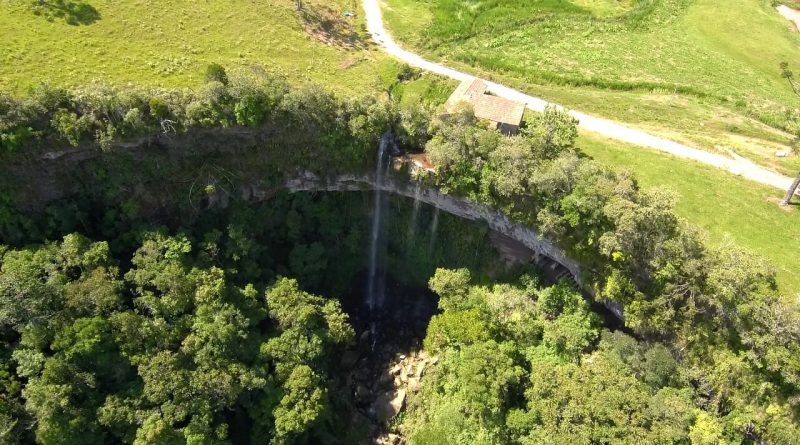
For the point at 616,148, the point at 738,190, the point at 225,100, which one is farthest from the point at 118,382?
the point at 738,190

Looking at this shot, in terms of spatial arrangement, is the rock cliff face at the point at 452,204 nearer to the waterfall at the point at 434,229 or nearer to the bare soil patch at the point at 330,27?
the waterfall at the point at 434,229

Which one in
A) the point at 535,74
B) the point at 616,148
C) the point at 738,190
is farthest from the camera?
the point at 535,74

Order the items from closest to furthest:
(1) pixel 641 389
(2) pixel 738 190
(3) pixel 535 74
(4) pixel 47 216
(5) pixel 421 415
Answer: (1) pixel 641 389
(4) pixel 47 216
(5) pixel 421 415
(2) pixel 738 190
(3) pixel 535 74

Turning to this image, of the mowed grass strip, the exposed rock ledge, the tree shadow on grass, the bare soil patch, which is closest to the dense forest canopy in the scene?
the exposed rock ledge

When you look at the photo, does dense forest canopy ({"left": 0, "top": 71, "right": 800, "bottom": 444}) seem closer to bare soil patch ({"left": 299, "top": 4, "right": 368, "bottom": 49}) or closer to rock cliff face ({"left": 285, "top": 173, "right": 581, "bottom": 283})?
rock cliff face ({"left": 285, "top": 173, "right": 581, "bottom": 283})

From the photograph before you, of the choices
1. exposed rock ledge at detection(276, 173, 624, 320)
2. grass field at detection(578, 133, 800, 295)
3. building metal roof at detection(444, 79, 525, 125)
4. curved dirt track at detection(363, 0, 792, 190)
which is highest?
building metal roof at detection(444, 79, 525, 125)

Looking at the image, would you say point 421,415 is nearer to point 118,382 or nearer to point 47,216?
point 118,382
